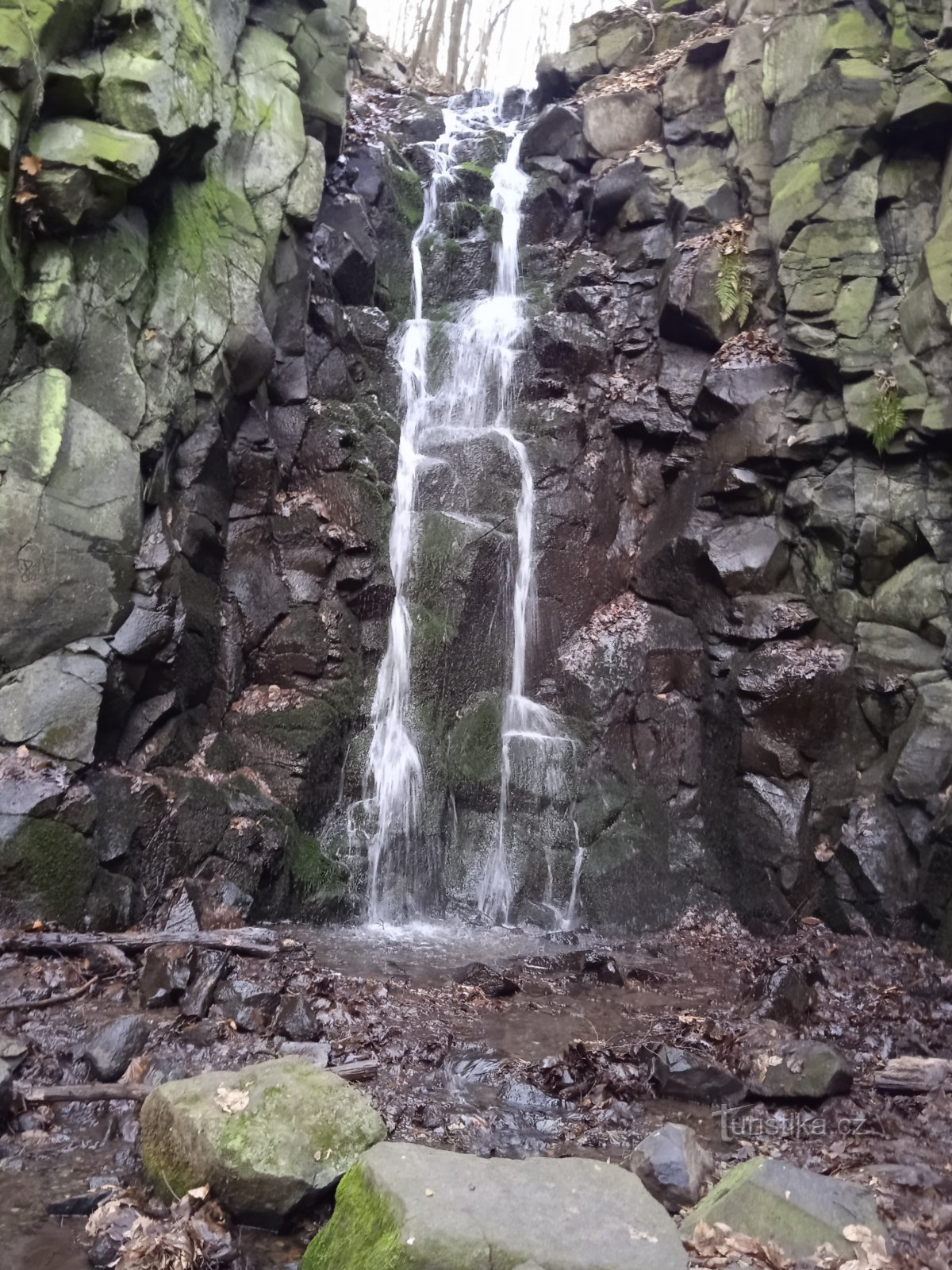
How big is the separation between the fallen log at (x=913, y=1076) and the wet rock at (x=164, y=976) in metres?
4.57

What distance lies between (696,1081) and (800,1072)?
626 mm

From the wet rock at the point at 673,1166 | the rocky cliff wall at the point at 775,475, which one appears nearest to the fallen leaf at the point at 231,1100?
the wet rock at the point at 673,1166

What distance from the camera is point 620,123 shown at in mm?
16297

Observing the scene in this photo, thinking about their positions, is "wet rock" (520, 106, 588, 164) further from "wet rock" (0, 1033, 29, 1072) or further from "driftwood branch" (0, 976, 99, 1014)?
"wet rock" (0, 1033, 29, 1072)

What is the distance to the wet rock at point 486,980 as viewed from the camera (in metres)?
7.05

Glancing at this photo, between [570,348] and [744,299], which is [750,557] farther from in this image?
[570,348]

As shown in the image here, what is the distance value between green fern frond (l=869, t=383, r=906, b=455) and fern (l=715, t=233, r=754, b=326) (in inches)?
117

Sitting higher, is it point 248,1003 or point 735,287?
point 735,287

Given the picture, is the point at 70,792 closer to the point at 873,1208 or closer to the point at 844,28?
the point at 873,1208

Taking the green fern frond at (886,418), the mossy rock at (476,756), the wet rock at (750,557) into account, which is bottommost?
the mossy rock at (476,756)

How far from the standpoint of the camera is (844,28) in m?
12.4

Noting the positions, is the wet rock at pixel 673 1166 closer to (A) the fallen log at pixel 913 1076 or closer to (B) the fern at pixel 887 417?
(A) the fallen log at pixel 913 1076

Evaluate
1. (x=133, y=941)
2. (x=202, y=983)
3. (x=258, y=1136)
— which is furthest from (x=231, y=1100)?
(x=133, y=941)

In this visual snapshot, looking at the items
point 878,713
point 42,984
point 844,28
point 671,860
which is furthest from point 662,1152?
point 844,28
